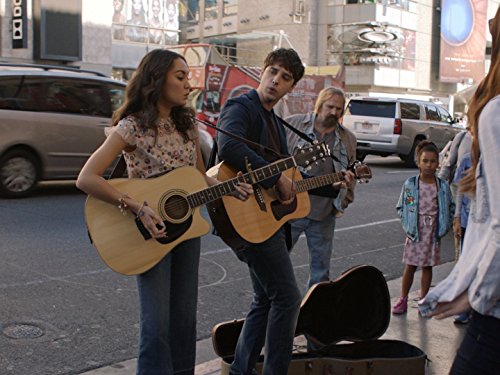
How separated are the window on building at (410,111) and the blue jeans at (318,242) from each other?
15.9 metres

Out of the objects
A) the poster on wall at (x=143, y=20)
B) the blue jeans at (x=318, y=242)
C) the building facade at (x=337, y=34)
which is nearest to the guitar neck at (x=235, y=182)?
the blue jeans at (x=318, y=242)

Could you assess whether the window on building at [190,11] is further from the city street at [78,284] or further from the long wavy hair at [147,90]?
the long wavy hair at [147,90]

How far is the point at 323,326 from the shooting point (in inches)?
167

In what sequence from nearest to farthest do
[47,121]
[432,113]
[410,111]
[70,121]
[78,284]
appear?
[78,284] → [47,121] → [70,121] → [410,111] → [432,113]

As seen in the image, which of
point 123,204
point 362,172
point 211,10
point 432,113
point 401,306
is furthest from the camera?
point 211,10

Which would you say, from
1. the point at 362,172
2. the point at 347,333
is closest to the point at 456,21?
the point at 362,172

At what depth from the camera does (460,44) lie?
5100 centimetres

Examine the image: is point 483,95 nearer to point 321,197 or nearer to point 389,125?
point 321,197

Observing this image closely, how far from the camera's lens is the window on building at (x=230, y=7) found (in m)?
50.4

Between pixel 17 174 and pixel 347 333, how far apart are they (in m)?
7.54

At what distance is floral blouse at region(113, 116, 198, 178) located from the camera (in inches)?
124

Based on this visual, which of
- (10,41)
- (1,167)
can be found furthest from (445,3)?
(1,167)

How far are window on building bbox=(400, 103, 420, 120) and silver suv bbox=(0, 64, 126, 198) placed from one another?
416 inches

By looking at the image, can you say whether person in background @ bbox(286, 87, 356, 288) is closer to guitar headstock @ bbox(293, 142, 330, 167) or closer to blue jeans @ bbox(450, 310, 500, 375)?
guitar headstock @ bbox(293, 142, 330, 167)
